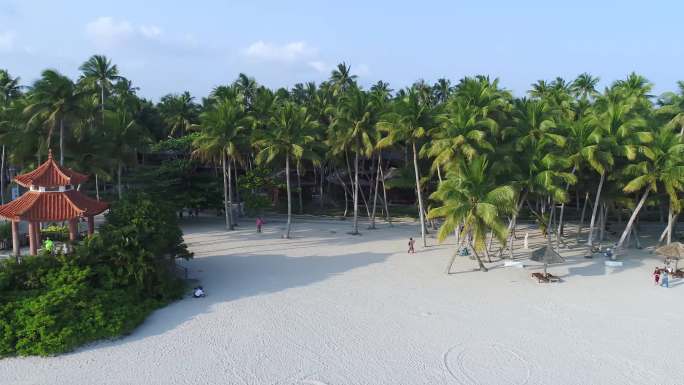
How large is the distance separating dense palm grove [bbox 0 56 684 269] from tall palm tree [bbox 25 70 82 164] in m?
0.07

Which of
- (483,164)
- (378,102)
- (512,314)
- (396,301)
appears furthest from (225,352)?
(378,102)

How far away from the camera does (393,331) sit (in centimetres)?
1919

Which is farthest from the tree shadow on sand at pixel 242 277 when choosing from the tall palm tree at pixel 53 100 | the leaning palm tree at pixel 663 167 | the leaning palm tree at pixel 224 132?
the leaning palm tree at pixel 663 167

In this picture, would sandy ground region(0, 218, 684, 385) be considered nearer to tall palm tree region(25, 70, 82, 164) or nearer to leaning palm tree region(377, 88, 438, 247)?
leaning palm tree region(377, 88, 438, 247)

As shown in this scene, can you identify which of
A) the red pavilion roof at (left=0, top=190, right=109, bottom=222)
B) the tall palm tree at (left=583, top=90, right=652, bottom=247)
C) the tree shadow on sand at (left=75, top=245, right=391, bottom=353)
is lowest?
the tree shadow on sand at (left=75, top=245, right=391, bottom=353)

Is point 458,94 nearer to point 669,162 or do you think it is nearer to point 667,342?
point 669,162

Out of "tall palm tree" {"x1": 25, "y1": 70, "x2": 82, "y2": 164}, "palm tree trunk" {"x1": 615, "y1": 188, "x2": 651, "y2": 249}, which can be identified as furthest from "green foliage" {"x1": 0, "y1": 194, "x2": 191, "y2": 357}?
"palm tree trunk" {"x1": 615, "y1": 188, "x2": 651, "y2": 249}

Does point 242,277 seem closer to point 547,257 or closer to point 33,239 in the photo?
→ point 33,239

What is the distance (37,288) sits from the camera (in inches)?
781

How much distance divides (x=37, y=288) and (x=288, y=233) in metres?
20.4

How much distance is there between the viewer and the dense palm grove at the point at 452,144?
95.8 ft

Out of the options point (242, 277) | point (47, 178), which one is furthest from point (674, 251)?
point (47, 178)

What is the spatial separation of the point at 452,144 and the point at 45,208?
22.3 metres

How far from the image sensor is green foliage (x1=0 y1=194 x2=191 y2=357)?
1731cm
